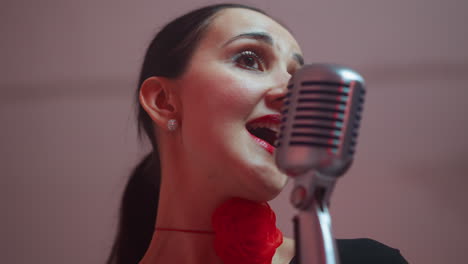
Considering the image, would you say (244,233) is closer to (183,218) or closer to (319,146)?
(183,218)

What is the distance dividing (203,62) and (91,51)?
2.11 feet

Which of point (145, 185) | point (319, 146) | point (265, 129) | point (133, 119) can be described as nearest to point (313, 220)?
point (319, 146)

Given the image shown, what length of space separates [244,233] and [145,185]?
37 centimetres

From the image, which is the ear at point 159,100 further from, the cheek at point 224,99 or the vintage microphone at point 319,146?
the vintage microphone at point 319,146

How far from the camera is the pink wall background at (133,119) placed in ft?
3.97

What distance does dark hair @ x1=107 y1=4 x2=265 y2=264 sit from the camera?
103cm

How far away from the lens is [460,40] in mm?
1285

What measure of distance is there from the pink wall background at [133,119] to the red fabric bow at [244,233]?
432 mm

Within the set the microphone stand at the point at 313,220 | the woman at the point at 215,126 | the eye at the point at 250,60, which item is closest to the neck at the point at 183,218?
the woman at the point at 215,126

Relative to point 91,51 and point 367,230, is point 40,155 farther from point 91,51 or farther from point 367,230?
point 367,230

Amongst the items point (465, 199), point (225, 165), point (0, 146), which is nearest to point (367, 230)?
point (465, 199)

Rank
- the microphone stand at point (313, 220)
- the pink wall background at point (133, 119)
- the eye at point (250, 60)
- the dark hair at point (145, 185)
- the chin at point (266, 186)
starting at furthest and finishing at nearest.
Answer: the pink wall background at point (133, 119)
the dark hair at point (145, 185)
the eye at point (250, 60)
the chin at point (266, 186)
the microphone stand at point (313, 220)

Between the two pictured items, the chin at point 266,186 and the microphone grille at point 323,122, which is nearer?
the microphone grille at point 323,122

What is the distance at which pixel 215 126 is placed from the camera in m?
0.84
